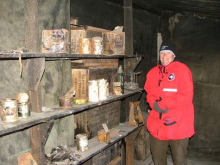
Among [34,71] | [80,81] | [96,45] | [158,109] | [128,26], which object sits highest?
[128,26]

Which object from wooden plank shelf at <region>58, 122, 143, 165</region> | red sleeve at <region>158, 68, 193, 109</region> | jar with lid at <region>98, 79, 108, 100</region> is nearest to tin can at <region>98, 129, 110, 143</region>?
wooden plank shelf at <region>58, 122, 143, 165</region>

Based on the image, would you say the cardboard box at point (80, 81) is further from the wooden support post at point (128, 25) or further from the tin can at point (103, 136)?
the wooden support post at point (128, 25)

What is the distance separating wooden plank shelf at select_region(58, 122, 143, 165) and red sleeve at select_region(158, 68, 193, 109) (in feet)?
2.14

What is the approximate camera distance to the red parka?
262 cm

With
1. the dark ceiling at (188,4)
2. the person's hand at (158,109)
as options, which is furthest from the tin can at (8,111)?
the dark ceiling at (188,4)

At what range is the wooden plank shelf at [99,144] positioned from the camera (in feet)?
7.16

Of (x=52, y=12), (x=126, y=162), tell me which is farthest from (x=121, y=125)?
(x=52, y=12)

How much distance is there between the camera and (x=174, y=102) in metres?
2.60

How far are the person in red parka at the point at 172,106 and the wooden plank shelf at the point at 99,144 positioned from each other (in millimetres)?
366

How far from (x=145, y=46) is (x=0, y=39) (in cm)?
286

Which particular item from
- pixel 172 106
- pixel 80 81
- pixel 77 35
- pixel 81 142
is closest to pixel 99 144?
pixel 81 142

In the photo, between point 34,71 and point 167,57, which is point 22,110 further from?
point 167,57

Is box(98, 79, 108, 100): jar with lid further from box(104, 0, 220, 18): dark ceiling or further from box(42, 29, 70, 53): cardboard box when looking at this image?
box(104, 0, 220, 18): dark ceiling

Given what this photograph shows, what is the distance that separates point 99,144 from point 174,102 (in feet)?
3.17
